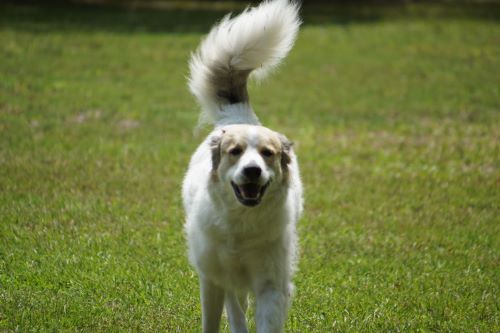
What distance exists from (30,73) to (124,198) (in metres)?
8.64

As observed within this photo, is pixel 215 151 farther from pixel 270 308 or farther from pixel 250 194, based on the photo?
pixel 270 308

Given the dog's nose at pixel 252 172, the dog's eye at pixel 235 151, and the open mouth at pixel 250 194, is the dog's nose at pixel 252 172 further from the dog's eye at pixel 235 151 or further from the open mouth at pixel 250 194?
the dog's eye at pixel 235 151

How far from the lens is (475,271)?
23.3 ft

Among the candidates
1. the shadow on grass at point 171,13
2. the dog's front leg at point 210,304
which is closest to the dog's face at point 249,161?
the dog's front leg at point 210,304

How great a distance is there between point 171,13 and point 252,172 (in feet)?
80.5

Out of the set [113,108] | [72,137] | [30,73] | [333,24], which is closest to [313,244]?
[72,137]

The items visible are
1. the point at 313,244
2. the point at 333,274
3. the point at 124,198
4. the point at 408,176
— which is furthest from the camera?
the point at 408,176

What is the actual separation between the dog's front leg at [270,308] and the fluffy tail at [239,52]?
75.4 inches

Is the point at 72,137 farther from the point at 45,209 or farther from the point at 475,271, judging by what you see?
the point at 475,271

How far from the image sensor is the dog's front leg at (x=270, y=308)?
4.95m

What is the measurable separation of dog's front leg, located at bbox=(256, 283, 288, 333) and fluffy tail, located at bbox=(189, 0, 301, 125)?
6.28 feet

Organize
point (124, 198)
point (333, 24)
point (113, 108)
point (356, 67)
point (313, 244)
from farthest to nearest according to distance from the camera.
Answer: point (333, 24)
point (356, 67)
point (113, 108)
point (124, 198)
point (313, 244)

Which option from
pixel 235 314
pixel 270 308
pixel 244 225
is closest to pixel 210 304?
pixel 235 314

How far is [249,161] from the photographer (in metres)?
4.79
